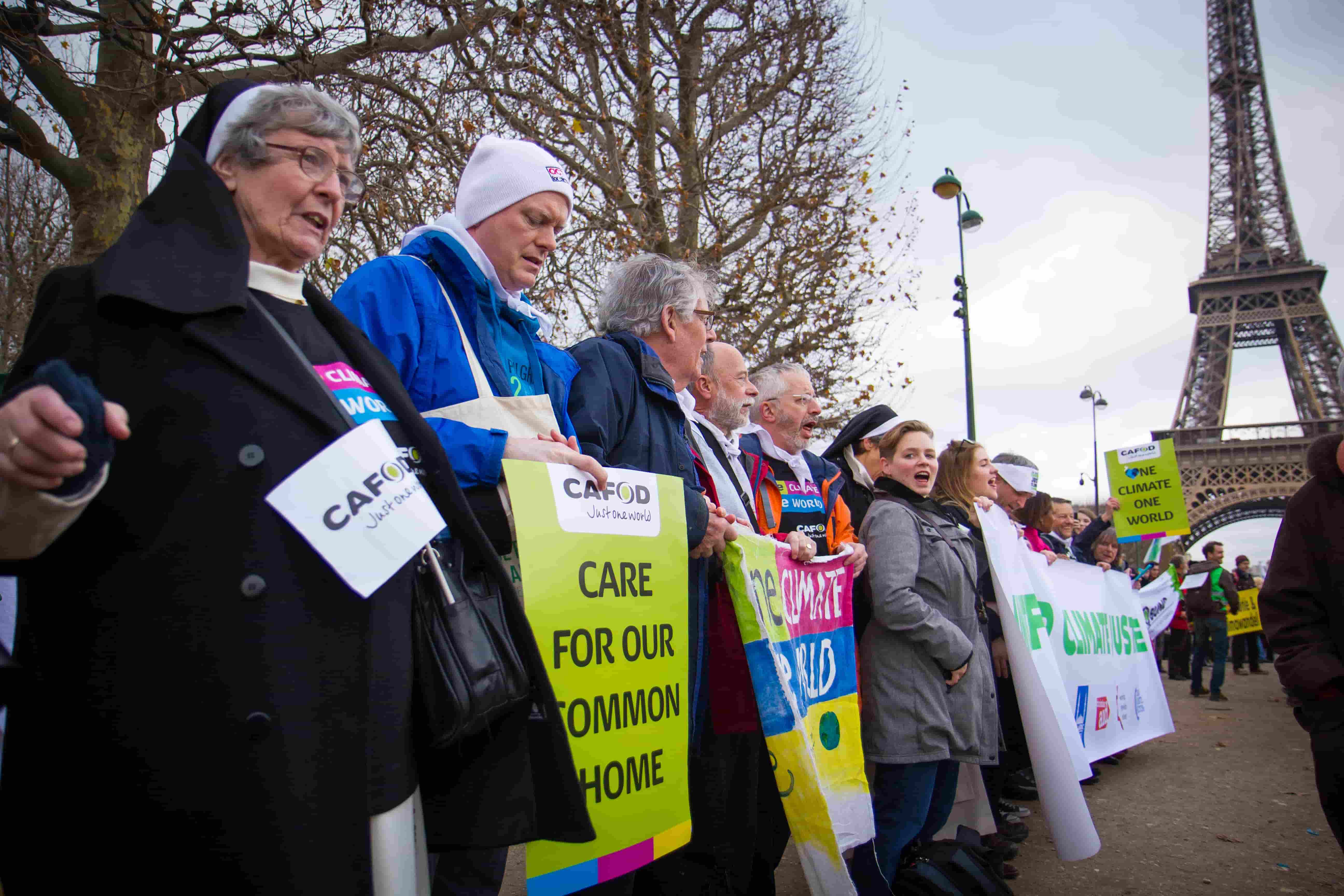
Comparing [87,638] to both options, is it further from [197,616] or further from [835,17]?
[835,17]

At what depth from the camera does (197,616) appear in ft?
4.11

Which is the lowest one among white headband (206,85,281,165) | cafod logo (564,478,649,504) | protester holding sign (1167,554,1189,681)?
protester holding sign (1167,554,1189,681)

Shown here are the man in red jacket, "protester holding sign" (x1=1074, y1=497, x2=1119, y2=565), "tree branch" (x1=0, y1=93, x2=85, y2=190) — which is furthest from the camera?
"protester holding sign" (x1=1074, y1=497, x2=1119, y2=565)

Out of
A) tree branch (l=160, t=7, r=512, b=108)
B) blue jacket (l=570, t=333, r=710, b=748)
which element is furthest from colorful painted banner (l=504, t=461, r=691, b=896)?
tree branch (l=160, t=7, r=512, b=108)

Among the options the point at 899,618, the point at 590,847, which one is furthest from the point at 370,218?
the point at 590,847

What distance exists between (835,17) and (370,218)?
7.55 m

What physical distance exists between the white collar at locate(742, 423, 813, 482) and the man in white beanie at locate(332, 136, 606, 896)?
173cm

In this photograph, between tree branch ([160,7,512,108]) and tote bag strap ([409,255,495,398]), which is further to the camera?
tree branch ([160,7,512,108])

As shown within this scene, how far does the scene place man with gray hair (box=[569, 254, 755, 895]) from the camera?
267cm

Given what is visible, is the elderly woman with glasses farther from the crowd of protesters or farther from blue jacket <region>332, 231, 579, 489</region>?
blue jacket <region>332, 231, 579, 489</region>

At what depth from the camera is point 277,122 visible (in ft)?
5.40

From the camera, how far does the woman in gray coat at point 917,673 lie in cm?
329

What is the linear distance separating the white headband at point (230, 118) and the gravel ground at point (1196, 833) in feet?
11.3

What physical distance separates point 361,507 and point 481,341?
2.82 feet
